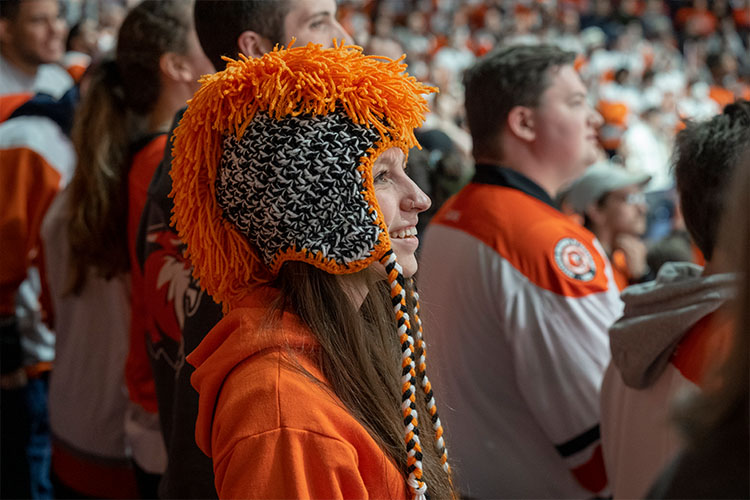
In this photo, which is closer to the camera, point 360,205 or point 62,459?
point 360,205

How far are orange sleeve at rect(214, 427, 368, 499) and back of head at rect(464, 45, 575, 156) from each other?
146cm

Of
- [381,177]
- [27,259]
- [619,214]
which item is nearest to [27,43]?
[27,259]

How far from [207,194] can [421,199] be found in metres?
0.33

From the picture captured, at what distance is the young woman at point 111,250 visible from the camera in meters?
2.09

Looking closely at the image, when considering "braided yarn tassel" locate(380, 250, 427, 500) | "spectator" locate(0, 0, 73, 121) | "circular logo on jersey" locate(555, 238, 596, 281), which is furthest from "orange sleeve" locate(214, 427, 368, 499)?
→ "spectator" locate(0, 0, 73, 121)

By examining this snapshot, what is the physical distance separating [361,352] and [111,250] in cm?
119

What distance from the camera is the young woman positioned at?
2.09 meters

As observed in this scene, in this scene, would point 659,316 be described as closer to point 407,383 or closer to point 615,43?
point 407,383

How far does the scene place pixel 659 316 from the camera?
157 cm

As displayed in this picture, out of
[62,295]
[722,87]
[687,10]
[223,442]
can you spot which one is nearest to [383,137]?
[223,442]

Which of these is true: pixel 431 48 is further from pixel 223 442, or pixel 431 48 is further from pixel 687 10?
pixel 223 442

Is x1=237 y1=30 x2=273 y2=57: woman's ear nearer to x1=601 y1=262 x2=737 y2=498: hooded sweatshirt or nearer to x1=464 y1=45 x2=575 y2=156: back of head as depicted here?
x1=464 y1=45 x2=575 y2=156: back of head

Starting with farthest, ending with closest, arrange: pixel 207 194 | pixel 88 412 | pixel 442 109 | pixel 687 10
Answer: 1. pixel 687 10
2. pixel 442 109
3. pixel 88 412
4. pixel 207 194

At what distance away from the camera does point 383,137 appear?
1.21 metres
